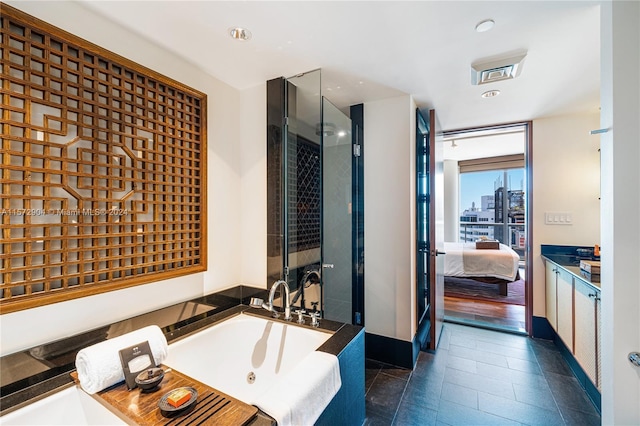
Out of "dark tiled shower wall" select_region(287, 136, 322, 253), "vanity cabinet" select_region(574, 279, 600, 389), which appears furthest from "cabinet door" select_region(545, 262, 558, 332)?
"dark tiled shower wall" select_region(287, 136, 322, 253)

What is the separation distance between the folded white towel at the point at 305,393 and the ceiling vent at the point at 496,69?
210 cm

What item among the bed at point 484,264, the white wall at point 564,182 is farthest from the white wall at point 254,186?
the bed at point 484,264

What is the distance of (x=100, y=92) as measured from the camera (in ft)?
4.90

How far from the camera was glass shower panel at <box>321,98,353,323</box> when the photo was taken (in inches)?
96.2

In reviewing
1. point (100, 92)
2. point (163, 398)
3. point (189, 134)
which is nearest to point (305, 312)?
point (163, 398)

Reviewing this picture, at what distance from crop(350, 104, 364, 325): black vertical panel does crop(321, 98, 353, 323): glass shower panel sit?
42 millimetres

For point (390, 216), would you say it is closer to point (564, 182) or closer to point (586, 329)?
point (586, 329)

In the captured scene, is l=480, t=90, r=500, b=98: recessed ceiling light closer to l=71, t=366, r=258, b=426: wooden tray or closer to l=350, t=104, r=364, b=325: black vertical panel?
l=350, t=104, r=364, b=325: black vertical panel

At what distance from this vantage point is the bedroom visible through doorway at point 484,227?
147 inches

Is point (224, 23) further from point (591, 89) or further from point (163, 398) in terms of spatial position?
point (591, 89)

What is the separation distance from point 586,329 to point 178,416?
2.72 m

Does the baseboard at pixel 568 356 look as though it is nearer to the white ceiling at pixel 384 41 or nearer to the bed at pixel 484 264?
the bed at pixel 484 264

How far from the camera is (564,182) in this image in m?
2.97

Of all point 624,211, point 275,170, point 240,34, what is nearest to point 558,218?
point 624,211
